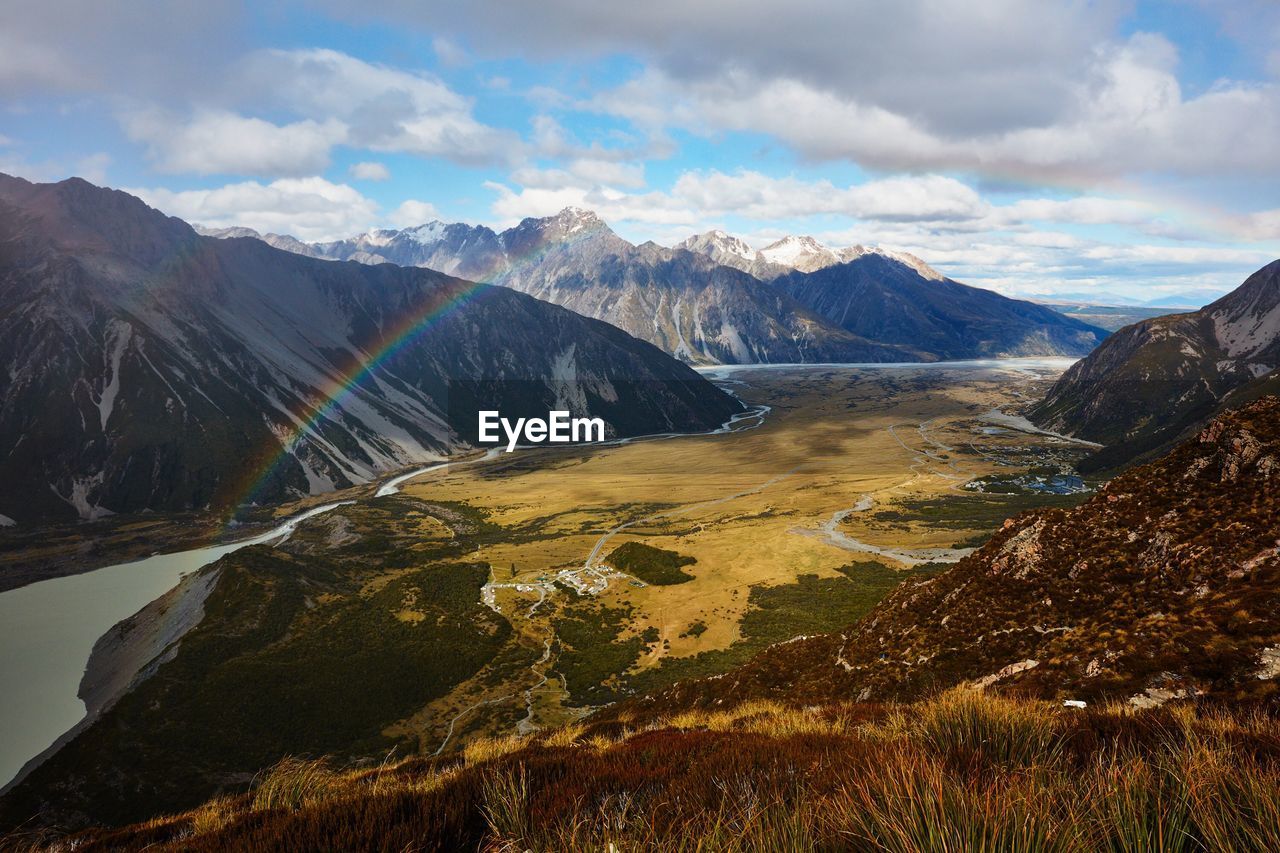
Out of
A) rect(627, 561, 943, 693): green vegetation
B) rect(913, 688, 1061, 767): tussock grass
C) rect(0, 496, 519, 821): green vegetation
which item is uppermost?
rect(913, 688, 1061, 767): tussock grass

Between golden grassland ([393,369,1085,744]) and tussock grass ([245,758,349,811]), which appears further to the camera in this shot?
golden grassland ([393,369,1085,744])

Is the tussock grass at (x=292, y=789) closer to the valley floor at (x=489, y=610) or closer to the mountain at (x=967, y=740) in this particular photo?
the mountain at (x=967, y=740)

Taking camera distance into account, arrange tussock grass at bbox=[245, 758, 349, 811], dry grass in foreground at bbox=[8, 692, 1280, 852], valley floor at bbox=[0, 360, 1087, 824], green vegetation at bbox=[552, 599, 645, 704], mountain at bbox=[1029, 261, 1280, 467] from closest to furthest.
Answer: dry grass in foreground at bbox=[8, 692, 1280, 852]
tussock grass at bbox=[245, 758, 349, 811]
valley floor at bbox=[0, 360, 1087, 824]
green vegetation at bbox=[552, 599, 645, 704]
mountain at bbox=[1029, 261, 1280, 467]

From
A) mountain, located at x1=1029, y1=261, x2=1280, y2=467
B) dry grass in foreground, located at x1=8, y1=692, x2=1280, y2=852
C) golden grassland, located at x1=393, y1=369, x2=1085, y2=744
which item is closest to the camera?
dry grass in foreground, located at x1=8, y1=692, x2=1280, y2=852

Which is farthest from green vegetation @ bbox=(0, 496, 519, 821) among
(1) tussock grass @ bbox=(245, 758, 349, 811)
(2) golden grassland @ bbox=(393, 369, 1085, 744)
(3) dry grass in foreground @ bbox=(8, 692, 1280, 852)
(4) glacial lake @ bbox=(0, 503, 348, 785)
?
(3) dry grass in foreground @ bbox=(8, 692, 1280, 852)

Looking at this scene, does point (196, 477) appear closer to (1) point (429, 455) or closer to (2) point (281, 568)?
(1) point (429, 455)

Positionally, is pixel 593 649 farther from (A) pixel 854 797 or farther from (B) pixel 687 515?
(B) pixel 687 515

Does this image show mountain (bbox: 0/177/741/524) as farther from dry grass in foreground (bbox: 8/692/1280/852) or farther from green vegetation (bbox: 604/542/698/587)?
dry grass in foreground (bbox: 8/692/1280/852)

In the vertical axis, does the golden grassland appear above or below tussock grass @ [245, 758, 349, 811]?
below

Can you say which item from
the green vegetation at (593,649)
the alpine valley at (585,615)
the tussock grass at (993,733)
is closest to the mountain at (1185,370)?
the alpine valley at (585,615)
